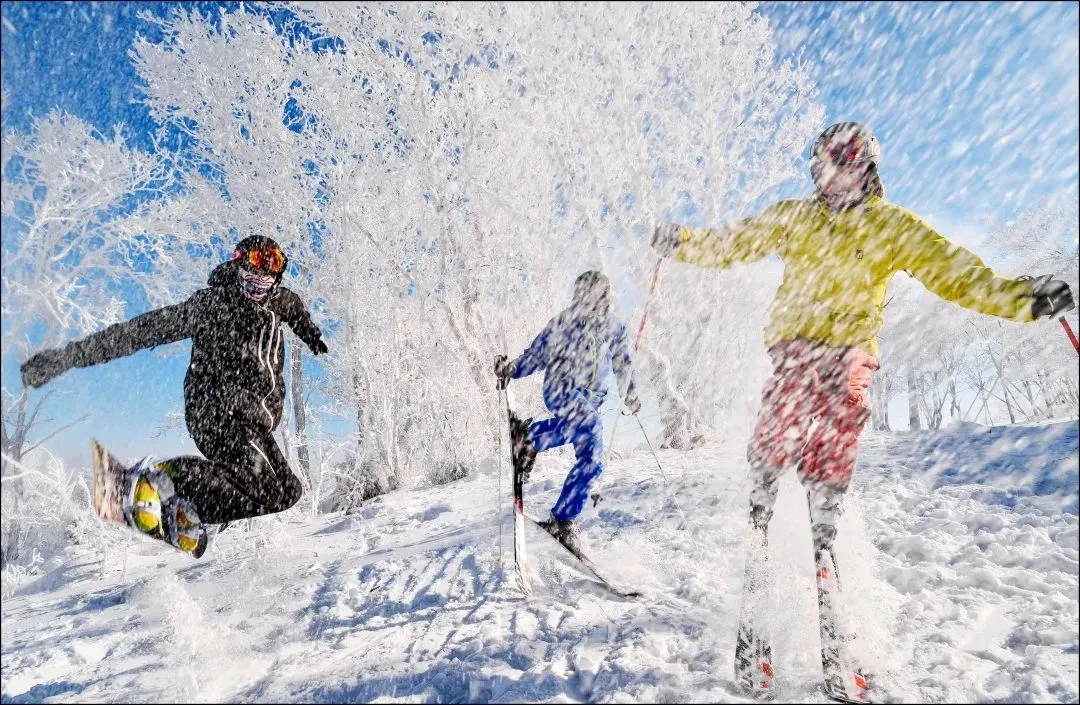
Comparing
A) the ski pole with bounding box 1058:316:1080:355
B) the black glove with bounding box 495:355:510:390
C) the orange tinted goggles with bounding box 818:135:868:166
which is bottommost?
the ski pole with bounding box 1058:316:1080:355

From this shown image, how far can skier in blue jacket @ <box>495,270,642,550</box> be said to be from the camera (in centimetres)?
339

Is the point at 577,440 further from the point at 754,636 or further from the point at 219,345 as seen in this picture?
the point at 219,345

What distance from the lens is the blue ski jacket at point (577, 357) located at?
136 inches

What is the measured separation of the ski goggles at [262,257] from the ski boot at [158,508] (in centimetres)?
103

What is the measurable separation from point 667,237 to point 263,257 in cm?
207

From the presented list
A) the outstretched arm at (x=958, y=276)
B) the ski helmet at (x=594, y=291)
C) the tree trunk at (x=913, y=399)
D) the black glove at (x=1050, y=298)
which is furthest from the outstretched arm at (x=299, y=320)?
the tree trunk at (x=913, y=399)

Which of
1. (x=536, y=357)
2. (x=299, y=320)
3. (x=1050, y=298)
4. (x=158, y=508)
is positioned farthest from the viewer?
Result: (x=536, y=357)

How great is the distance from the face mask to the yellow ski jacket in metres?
2.39

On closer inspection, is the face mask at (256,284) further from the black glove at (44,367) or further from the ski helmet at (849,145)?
the ski helmet at (849,145)

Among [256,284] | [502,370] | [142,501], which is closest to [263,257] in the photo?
[256,284]

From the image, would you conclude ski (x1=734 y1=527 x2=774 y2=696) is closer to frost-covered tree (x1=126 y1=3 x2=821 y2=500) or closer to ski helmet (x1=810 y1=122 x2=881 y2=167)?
ski helmet (x1=810 y1=122 x2=881 y2=167)

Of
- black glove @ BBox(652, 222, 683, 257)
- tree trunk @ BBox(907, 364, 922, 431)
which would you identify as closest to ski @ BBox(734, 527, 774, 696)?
black glove @ BBox(652, 222, 683, 257)

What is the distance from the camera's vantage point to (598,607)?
262 centimetres

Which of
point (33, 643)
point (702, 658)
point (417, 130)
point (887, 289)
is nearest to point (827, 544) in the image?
point (702, 658)
